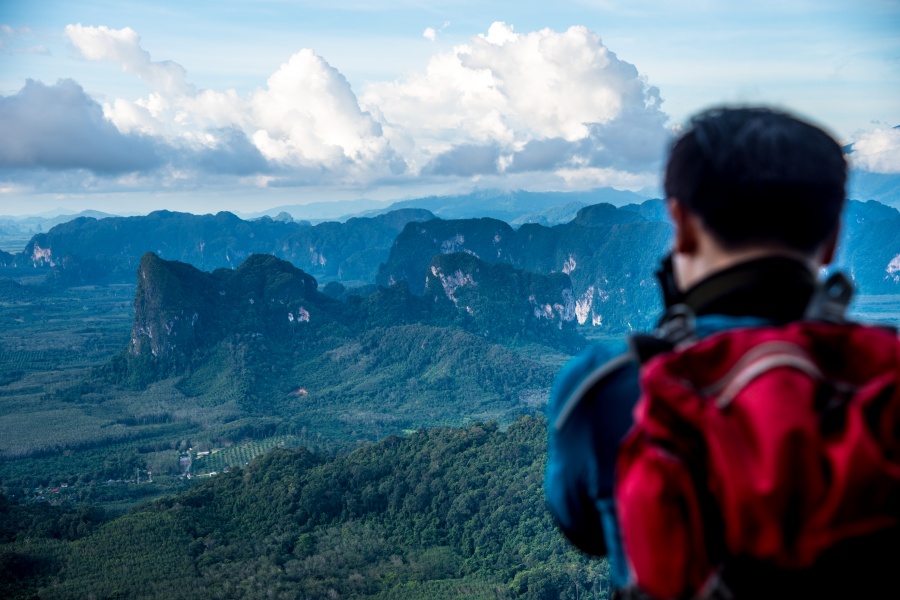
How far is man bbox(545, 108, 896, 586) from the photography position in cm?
141

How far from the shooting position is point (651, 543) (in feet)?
3.92

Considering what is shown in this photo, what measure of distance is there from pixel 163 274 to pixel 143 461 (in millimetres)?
25197

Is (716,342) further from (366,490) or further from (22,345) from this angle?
(22,345)

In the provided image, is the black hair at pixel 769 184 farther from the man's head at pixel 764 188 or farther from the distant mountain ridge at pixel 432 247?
the distant mountain ridge at pixel 432 247

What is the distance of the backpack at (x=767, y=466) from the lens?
114cm

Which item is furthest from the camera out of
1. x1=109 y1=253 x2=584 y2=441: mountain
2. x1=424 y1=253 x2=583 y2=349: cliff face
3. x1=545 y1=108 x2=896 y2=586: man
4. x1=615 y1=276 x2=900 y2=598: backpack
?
x1=424 y1=253 x2=583 y2=349: cliff face

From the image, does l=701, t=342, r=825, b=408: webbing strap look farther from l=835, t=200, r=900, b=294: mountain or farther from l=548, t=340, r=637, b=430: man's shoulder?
l=835, t=200, r=900, b=294: mountain

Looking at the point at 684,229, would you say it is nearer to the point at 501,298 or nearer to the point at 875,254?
the point at 501,298

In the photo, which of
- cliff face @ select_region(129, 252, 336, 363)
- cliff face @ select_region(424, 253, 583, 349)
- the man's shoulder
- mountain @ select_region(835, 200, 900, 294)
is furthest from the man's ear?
mountain @ select_region(835, 200, 900, 294)

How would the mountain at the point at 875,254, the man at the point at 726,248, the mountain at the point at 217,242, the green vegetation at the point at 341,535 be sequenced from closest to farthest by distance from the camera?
the man at the point at 726,248 → the green vegetation at the point at 341,535 → the mountain at the point at 875,254 → the mountain at the point at 217,242

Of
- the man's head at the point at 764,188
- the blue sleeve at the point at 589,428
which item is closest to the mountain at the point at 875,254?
the man's head at the point at 764,188

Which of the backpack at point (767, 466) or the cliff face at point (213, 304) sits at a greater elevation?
the backpack at point (767, 466)

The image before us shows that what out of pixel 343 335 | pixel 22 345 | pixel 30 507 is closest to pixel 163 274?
pixel 343 335

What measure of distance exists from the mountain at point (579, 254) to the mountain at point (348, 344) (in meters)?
15.0
